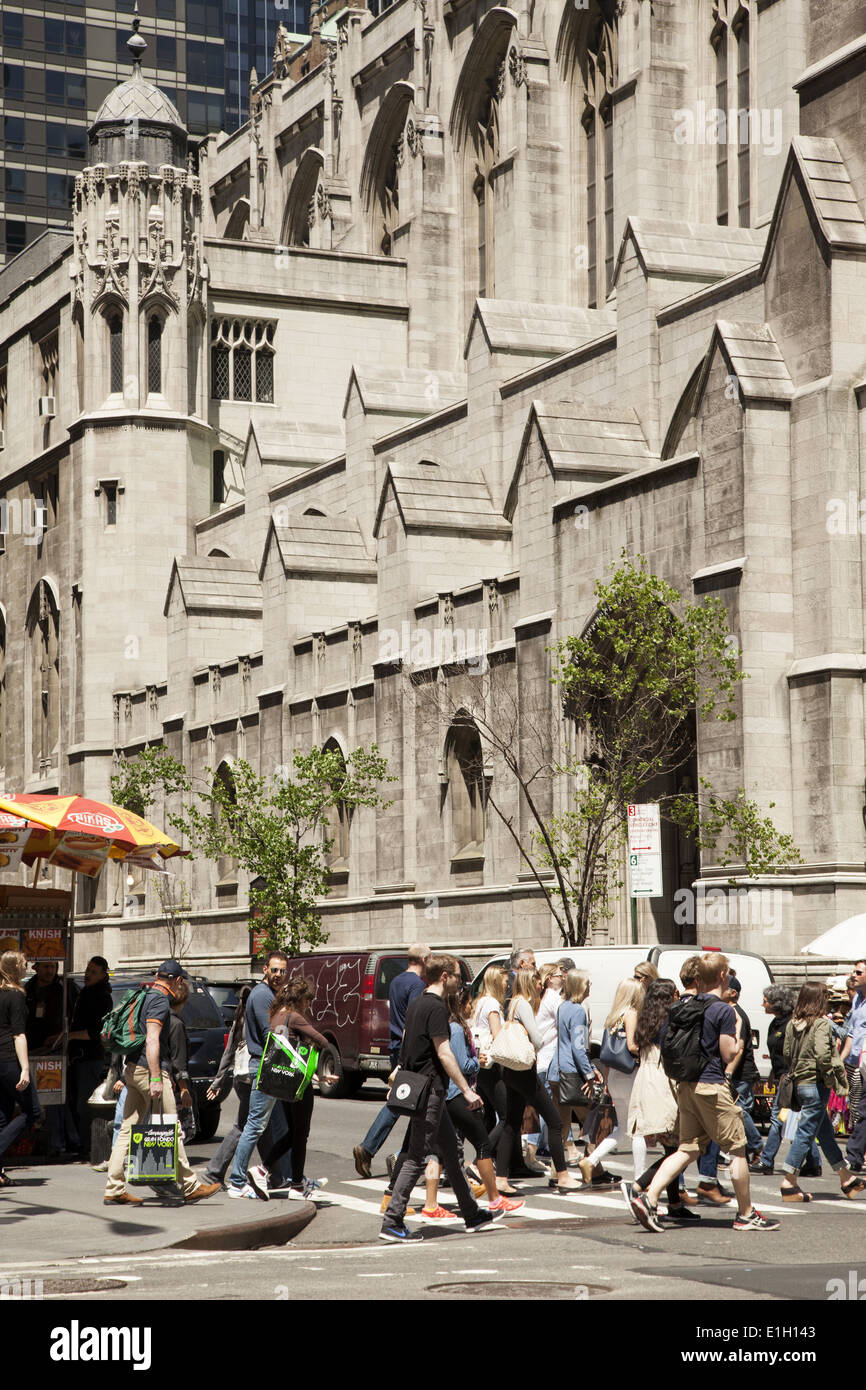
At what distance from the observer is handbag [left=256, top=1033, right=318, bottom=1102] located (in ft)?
48.0

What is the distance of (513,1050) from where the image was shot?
15.4 meters

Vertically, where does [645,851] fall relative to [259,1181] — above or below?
above

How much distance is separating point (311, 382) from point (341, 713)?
2013 centimetres

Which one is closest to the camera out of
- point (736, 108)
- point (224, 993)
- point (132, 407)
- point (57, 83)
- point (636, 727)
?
point (224, 993)

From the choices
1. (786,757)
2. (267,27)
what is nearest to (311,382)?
(786,757)

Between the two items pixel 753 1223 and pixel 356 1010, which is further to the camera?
pixel 356 1010

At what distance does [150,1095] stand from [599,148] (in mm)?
37121

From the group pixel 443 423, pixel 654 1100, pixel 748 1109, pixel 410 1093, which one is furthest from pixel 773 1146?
pixel 443 423

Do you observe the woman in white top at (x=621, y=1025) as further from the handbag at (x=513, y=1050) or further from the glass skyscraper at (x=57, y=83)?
the glass skyscraper at (x=57, y=83)

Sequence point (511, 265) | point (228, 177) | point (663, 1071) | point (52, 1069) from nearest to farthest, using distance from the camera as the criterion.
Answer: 1. point (663, 1071)
2. point (52, 1069)
3. point (511, 265)
4. point (228, 177)

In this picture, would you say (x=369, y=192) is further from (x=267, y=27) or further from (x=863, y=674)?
(x=267, y=27)

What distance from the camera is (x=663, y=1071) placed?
1366 centimetres

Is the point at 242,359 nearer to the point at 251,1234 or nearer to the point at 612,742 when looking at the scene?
the point at 612,742

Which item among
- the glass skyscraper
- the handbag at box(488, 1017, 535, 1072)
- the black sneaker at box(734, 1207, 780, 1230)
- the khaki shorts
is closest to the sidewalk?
the handbag at box(488, 1017, 535, 1072)
